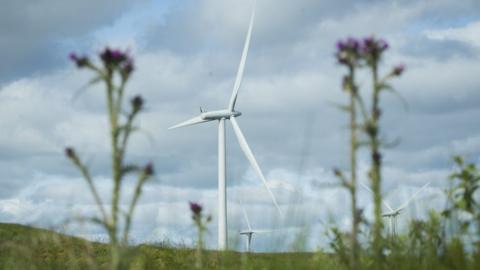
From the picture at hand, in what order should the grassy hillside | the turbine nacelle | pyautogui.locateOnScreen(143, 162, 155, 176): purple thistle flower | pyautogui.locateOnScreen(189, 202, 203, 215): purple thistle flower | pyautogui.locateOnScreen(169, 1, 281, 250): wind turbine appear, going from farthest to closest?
the turbine nacelle
pyautogui.locateOnScreen(169, 1, 281, 250): wind turbine
the grassy hillside
pyautogui.locateOnScreen(189, 202, 203, 215): purple thistle flower
pyautogui.locateOnScreen(143, 162, 155, 176): purple thistle flower

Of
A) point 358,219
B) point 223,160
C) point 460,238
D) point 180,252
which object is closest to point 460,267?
point 460,238

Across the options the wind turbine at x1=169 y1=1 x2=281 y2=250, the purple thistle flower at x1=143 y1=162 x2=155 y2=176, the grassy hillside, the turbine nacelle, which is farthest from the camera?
the turbine nacelle

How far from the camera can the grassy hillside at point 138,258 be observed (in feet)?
27.0

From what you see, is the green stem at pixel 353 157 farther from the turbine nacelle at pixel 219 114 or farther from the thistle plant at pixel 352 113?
the turbine nacelle at pixel 219 114

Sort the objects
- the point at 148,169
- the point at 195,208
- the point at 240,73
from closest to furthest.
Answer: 1. the point at 148,169
2. the point at 195,208
3. the point at 240,73

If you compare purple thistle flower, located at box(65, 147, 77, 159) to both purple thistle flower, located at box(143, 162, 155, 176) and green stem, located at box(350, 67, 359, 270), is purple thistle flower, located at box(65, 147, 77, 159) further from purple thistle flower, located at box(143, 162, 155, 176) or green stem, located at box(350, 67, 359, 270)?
green stem, located at box(350, 67, 359, 270)

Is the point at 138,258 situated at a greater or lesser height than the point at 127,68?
lesser

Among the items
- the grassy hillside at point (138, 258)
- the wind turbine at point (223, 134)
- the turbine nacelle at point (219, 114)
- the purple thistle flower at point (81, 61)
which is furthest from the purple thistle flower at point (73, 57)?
the turbine nacelle at point (219, 114)

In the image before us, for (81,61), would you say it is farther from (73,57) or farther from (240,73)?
(240,73)

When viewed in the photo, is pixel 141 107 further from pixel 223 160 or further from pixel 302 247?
pixel 223 160

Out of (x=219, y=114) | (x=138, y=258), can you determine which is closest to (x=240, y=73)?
(x=219, y=114)

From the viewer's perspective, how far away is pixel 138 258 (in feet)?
44.9

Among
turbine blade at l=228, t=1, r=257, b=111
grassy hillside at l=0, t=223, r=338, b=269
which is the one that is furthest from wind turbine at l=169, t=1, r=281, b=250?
grassy hillside at l=0, t=223, r=338, b=269

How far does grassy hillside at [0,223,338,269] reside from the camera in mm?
8227
